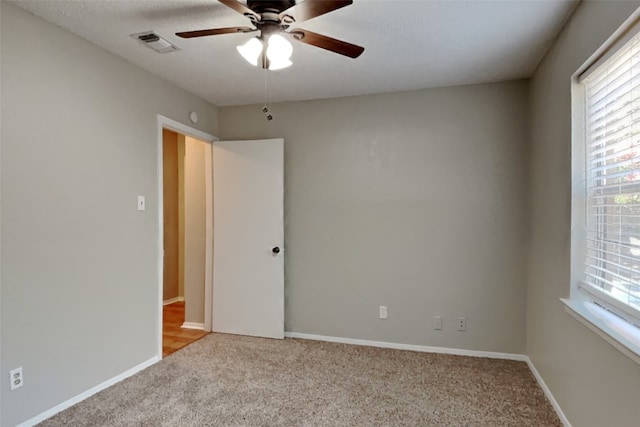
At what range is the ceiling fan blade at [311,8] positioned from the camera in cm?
144

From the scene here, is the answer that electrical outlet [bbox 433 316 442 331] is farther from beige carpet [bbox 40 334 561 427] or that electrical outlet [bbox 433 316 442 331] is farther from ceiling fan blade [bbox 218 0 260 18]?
ceiling fan blade [bbox 218 0 260 18]

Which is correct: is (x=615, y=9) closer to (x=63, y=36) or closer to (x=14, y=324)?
(x=63, y=36)

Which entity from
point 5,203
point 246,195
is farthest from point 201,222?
point 5,203

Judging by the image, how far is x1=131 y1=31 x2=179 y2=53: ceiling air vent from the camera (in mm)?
2275

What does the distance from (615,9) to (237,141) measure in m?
3.05

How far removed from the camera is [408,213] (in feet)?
10.8

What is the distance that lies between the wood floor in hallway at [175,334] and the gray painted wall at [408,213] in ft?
3.30

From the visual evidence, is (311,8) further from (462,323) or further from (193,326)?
(193,326)

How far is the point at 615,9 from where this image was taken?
4.99ft

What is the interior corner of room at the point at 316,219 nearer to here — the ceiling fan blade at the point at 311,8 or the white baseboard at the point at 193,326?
the white baseboard at the point at 193,326

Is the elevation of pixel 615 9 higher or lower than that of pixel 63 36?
lower

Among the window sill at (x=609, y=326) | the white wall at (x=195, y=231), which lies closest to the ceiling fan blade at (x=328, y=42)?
the window sill at (x=609, y=326)

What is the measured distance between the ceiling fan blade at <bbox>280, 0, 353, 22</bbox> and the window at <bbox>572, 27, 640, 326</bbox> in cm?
126

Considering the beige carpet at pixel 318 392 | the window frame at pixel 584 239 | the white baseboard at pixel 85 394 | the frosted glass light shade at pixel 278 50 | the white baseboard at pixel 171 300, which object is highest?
the frosted glass light shade at pixel 278 50
